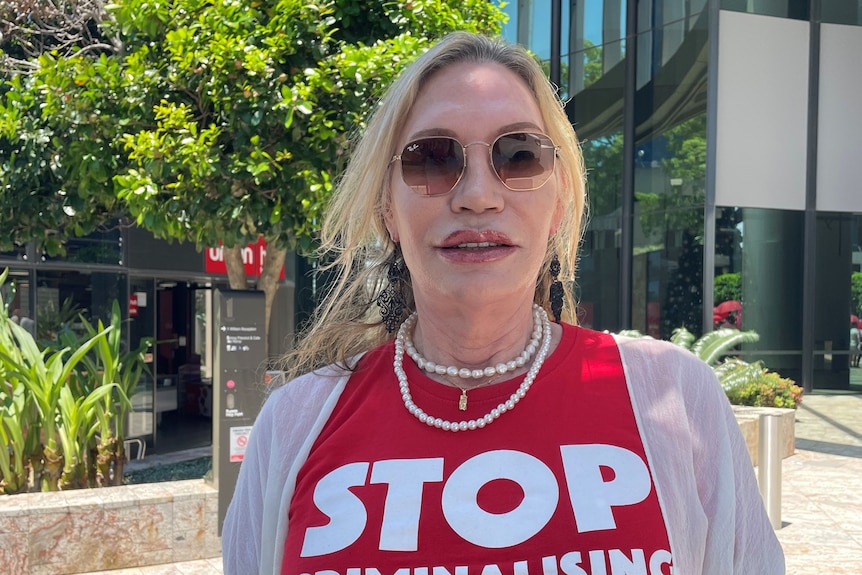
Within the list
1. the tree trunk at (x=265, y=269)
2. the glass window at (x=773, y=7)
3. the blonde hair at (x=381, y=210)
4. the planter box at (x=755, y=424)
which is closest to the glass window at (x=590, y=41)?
the glass window at (x=773, y=7)

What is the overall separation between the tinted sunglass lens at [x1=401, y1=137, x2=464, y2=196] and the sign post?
3610 mm

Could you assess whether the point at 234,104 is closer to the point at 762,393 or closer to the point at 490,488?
the point at 490,488

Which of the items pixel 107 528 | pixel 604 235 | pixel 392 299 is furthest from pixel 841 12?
pixel 392 299

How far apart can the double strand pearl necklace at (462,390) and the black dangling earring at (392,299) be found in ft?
0.45

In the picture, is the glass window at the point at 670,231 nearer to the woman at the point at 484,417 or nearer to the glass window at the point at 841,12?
the glass window at the point at 841,12

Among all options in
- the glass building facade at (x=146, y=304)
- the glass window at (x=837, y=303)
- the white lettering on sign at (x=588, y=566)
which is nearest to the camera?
the white lettering on sign at (x=588, y=566)

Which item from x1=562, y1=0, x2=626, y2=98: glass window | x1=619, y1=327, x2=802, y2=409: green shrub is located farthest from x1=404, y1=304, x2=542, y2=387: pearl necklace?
x1=562, y1=0, x2=626, y2=98: glass window

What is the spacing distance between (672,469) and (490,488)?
296 mm

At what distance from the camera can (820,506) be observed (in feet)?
22.6

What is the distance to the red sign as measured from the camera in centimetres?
901

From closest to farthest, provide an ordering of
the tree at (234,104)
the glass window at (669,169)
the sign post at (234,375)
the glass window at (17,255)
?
the tree at (234,104) < the sign post at (234,375) < the glass window at (17,255) < the glass window at (669,169)

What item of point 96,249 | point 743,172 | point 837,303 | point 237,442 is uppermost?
point 743,172

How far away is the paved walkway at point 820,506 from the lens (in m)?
5.26

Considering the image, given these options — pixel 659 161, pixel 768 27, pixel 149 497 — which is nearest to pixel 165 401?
pixel 149 497
